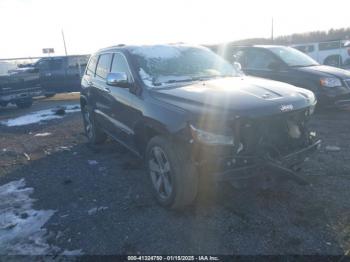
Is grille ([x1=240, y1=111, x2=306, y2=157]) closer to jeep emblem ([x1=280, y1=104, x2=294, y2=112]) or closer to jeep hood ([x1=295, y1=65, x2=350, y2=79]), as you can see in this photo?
jeep emblem ([x1=280, y1=104, x2=294, y2=112])

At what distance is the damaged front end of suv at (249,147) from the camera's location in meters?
3.55

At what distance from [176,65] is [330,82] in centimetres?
487

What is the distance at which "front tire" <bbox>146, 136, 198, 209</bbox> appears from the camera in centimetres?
377

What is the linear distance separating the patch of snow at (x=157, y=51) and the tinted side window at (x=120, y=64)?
0.70 ft

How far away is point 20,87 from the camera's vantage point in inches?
535

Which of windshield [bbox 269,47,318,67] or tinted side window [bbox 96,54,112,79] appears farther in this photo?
windshield [bbox 269,47,318,67]

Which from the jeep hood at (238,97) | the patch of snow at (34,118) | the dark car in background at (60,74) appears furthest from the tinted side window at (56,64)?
the jeep hood at (238,97)

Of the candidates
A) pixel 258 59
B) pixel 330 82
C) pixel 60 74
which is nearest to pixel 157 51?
pixel 330 82

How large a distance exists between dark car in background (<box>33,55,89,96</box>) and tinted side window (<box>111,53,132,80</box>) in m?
11.7

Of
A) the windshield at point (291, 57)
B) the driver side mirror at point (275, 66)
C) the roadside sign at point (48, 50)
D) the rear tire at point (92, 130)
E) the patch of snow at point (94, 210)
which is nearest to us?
the patch of snow at point (94, 210)

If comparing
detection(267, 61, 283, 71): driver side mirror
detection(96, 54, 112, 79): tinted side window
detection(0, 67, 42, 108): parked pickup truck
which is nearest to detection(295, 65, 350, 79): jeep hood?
detection(267, 61, 283, 71): driver side mirror

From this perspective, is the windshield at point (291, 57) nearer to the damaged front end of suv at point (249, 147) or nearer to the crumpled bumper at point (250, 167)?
the damaged front end of suv at point (249, 147)

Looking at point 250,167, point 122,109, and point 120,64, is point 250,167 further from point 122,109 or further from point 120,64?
point 120,64

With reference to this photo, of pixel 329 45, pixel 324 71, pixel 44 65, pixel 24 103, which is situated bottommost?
pixel 24 103
